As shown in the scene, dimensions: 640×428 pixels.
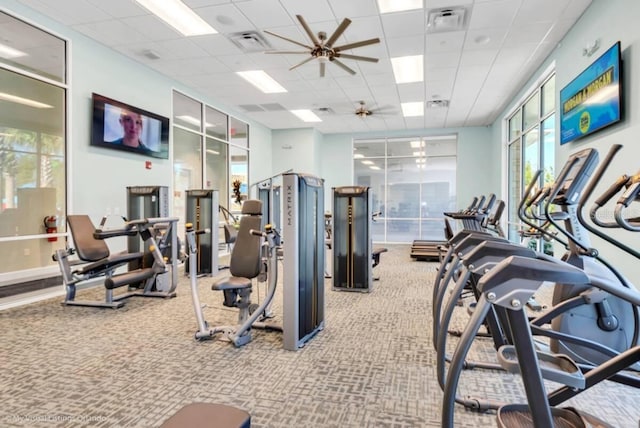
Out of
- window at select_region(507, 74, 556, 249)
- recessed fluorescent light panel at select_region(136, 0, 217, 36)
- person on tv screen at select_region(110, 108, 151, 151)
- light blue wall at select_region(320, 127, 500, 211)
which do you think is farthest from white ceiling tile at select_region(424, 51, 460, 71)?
light blue wall at select_region(320, 127, 500, 211)

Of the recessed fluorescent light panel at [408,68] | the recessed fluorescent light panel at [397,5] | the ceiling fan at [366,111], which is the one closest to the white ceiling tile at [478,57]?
the recessed fluorescent light panel at [408,68]

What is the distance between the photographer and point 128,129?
20.0 feet

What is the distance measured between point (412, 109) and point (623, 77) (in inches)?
228

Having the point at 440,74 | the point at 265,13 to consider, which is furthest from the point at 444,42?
the point at 265,13

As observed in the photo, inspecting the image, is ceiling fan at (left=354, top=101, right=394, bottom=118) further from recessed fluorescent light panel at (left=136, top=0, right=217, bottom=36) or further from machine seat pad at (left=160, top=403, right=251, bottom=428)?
machine seat pad at (left=160, top=403, right=251, bottom=428)

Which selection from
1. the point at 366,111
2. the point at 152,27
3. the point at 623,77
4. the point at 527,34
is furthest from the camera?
the point at 366,111

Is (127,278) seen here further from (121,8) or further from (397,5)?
(397,5)

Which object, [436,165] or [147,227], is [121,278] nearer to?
[147,227]

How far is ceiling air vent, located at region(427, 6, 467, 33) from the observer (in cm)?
462

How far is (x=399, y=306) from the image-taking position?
4551mm

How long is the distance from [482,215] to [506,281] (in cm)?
336

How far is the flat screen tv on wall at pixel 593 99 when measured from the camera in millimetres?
3811

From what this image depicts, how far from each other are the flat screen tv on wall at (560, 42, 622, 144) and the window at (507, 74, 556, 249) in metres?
0.89

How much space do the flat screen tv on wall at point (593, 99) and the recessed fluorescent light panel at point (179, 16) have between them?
4.81 metres
